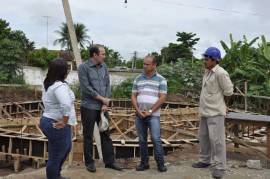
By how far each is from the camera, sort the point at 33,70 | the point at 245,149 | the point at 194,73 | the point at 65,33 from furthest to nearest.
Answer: the point at 65,33 → the point at 33,70 → the point at 194,73 → the point at 245,149

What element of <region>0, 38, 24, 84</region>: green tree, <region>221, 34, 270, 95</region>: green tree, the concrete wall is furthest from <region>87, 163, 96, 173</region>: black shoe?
the concrete wall

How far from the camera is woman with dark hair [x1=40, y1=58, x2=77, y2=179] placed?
146 inches

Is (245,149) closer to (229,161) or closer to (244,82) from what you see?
(229,161)

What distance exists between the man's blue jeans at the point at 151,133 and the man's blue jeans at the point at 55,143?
120 cm

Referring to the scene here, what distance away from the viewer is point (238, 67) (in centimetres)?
1546

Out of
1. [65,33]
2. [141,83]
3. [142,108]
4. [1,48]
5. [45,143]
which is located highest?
[65,33]

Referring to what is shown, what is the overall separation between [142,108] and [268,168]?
6.79 feet

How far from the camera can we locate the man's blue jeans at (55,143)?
3.80 m

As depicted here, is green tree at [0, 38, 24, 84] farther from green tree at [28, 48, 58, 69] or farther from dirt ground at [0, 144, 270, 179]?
dirt ground at [0, 144, 270, 179]

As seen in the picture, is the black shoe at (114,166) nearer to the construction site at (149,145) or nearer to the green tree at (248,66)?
the construction site at (149,145)

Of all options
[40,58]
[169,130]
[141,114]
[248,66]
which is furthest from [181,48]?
[141,114]

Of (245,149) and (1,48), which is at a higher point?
(1,48)

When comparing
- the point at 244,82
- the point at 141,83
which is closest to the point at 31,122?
the point at 141,83

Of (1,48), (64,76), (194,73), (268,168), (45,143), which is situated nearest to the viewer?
(64,76)
